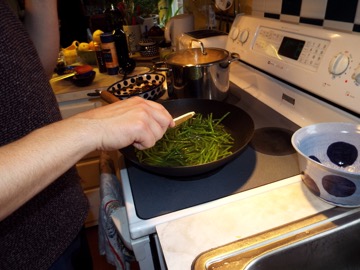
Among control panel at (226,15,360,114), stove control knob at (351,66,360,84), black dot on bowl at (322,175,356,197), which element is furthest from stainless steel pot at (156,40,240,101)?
black dot on bowl at (322,175,356,197)

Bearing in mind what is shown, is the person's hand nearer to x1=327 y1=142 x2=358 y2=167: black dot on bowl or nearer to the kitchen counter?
the kitchen counter

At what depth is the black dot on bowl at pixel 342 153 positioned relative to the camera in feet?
1.84

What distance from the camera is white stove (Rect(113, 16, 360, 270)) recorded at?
539 millimetres

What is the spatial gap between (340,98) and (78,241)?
80cm

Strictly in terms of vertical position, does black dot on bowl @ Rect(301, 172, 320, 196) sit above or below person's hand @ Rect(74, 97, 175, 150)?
below

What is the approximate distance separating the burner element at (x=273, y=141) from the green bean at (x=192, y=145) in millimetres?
72

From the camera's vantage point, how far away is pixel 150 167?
1.86ft

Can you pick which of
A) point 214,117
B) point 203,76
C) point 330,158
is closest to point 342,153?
point 330,158

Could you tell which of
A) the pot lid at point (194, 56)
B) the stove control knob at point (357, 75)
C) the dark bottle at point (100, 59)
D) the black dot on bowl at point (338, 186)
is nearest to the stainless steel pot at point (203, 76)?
the pot lid at point (194, 56)

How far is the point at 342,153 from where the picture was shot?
57 centimetres

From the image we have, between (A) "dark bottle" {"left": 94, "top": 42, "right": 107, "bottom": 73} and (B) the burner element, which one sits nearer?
(B) the burner element

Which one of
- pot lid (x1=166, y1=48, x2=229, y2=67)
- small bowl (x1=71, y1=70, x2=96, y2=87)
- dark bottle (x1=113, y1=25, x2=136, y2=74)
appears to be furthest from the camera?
dark bottle (x1=113, y1=25, x2=136, y2=74)

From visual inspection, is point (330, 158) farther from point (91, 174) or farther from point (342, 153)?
point (91, 174)

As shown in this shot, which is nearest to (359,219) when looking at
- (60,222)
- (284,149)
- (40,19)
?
(284,149)
